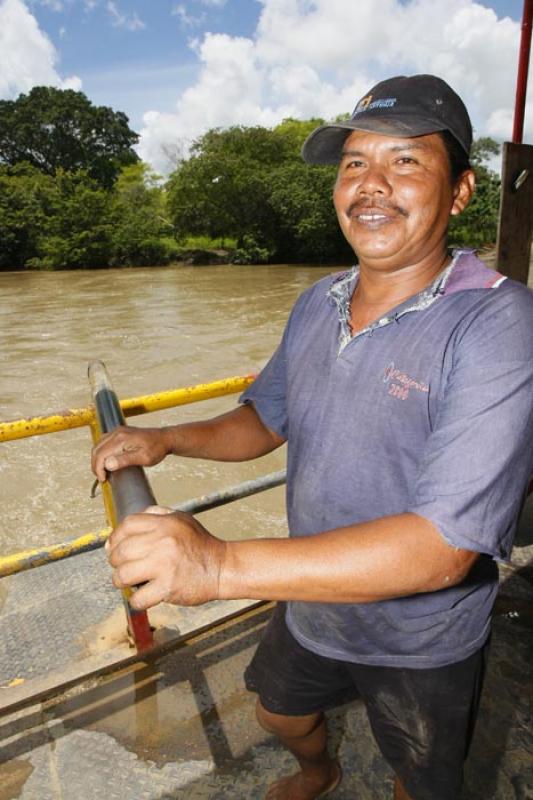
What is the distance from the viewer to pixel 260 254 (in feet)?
104

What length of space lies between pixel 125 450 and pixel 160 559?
20.1 inches

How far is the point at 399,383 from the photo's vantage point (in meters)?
1.14

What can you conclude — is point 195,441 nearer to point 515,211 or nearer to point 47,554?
point 47,554

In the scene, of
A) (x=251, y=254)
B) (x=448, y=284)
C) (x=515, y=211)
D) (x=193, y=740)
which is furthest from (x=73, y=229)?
(x=448, y=284)

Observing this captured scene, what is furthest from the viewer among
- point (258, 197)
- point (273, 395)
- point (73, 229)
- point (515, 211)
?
point (73, 229)

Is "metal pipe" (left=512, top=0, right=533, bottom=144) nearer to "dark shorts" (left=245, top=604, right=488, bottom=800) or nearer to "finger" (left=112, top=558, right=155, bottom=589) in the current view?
"dark shorts" (left=245, top=604, right=488, bottom=800)

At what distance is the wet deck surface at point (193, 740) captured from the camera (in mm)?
1680

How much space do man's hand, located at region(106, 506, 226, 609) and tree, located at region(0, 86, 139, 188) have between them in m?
63.4

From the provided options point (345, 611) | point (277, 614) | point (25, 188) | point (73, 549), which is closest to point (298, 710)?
point (277, 614)

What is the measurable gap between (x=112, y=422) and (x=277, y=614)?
0.73 m

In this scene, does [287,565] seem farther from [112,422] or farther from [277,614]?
[277,614]

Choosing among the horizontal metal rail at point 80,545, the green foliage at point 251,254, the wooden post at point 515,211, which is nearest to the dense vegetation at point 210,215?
the green foliage at point 251,254

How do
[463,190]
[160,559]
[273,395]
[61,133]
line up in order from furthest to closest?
[61,133], [273,395], [463,190], [160,559]

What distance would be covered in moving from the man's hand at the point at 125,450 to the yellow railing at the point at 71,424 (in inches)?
14.2
